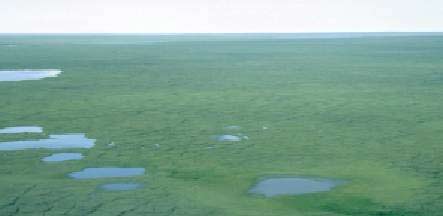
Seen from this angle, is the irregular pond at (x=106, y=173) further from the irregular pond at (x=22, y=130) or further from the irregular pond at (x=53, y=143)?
the irregular pond at (x=22, y=130)

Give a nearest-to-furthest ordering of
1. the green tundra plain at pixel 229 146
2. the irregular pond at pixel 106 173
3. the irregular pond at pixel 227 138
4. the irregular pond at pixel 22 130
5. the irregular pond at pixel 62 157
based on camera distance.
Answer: the green tundra plain at pixel 229 146
the irregular pond at pixel 106 173
the irregular pond at pixel 62 157
the irregular pond at pixel 227 138
the irregular pond at pixel 22 130

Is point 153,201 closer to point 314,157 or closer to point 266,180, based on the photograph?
point 266,180

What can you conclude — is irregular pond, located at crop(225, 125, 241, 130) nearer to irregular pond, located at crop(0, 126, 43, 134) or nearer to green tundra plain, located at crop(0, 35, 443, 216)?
green tundra plain, located at crop(0, 35, 443, 216)

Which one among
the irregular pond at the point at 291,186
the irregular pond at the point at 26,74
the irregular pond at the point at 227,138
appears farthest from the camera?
the irregular pond at the point at 26,74

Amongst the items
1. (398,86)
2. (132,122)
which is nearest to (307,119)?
(132,122)

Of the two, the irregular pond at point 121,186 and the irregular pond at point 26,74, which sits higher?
the irregular pond at point 121,186

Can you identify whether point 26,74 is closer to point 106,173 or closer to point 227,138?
point 227,138

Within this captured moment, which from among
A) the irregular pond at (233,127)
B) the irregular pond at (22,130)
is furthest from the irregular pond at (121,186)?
the irregular pond at (22,130)
